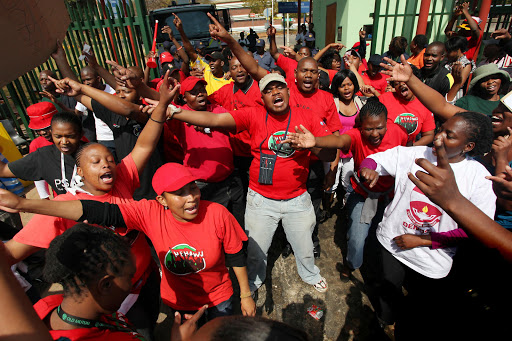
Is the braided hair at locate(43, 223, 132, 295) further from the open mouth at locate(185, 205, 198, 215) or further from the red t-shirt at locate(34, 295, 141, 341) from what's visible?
the open mouth at locate(185, 205, 198, 215)

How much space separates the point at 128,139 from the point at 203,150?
2.94ft

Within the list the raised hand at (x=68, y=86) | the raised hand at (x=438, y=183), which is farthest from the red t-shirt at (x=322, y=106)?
the raised hand at (x=68, y=86)

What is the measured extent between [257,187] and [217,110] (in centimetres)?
99

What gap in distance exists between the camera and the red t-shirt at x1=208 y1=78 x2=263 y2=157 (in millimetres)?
3168

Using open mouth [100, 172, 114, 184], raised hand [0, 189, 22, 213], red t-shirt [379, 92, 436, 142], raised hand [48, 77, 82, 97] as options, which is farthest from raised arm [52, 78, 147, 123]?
red t-shirt [379, 92, 436, 142]

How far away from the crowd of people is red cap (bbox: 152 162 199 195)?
0.4 inches

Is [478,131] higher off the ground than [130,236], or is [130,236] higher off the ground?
[478,131]

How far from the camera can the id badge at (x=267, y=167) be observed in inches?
98.1

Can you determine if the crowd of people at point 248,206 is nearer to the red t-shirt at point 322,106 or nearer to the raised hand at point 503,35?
the red t-shirt at point 322,106

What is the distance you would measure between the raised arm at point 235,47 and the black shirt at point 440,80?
2.94 metres

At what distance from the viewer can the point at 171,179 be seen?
175 cm

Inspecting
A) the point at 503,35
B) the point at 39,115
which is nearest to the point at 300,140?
the point at 39,115

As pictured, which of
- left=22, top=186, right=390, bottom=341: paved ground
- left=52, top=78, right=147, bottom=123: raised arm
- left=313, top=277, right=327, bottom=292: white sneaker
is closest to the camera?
left=52, top=78, right=147, bottom=123: raised arm

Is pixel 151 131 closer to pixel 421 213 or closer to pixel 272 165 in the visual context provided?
pixel 272 165
